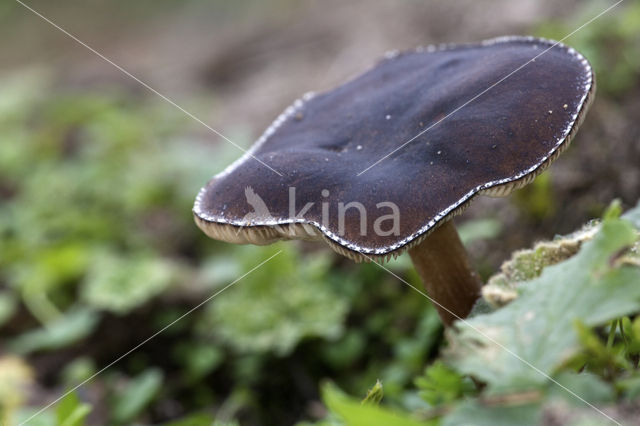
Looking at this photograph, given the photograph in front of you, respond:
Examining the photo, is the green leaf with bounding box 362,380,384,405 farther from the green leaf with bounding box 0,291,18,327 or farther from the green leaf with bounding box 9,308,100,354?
the green leaf with bounding box 0,291,18,327

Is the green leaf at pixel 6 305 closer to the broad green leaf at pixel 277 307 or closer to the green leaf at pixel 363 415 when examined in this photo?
the broad green leaf at pixel 277 307

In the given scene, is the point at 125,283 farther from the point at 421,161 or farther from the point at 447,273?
the point at 421,161

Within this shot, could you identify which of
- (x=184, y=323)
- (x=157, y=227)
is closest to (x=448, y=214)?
(x=184, y=323)

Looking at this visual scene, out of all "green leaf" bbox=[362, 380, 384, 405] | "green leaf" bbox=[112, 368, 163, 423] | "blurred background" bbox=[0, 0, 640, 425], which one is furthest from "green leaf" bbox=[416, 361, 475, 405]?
"green leaf" bbox=[112, 368, 163, 423]

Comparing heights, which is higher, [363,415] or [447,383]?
[363,415]

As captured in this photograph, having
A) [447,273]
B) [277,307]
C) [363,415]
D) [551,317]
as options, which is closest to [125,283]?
[277,307]

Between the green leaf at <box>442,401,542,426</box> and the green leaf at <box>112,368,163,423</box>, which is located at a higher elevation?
the green leaf at <box>442,401,542,426</box>

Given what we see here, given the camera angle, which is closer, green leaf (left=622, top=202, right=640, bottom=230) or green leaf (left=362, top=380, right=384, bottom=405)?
green leaf (left=362, top=380, right=384, bottom=405)
